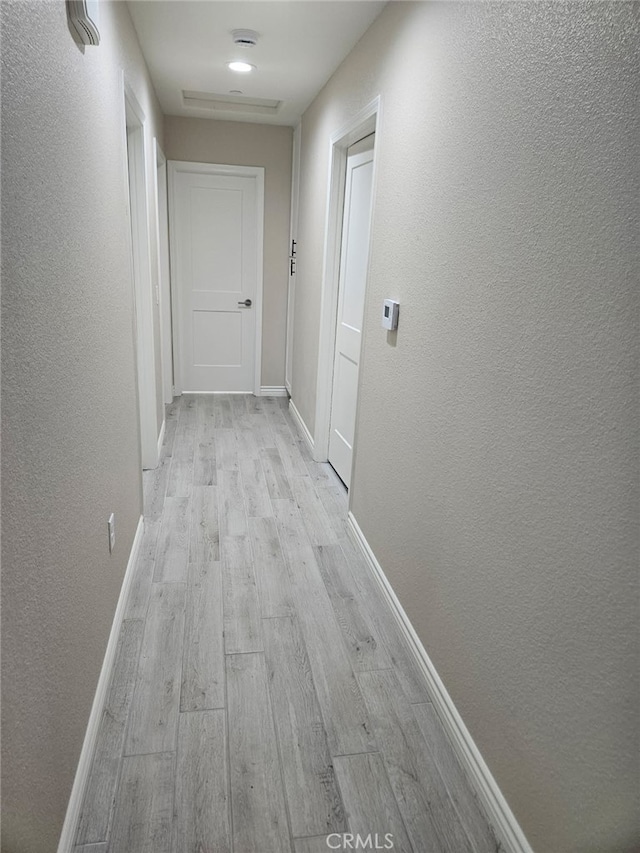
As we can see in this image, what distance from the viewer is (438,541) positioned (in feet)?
6.00

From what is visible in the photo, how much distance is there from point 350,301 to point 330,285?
0.37 m

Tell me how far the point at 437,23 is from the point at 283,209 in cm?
328

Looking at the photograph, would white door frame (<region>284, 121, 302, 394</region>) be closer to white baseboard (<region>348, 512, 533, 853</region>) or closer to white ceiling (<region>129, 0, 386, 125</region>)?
white ceiling (<region>129, 0, 386, 125</region>)

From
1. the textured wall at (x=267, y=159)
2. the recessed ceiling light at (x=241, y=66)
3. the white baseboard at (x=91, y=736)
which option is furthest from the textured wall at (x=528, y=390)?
the textured wall at (x=267, y=159)

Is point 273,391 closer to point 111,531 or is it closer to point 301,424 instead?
point 301,424

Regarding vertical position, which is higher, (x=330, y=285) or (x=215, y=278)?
(x=330, y=285)

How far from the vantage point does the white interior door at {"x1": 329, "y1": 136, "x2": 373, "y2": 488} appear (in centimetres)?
302

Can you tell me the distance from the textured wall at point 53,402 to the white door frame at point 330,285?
162cm

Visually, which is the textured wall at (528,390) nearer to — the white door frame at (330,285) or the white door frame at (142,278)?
the white door frame at (330,285)

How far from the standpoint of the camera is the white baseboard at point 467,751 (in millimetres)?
1380

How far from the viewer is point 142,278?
10.6 ft

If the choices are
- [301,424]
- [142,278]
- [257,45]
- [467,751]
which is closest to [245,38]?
[257,45]

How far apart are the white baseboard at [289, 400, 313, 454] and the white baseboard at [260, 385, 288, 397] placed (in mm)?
460

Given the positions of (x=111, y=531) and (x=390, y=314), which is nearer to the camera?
(x=111, y=531)
